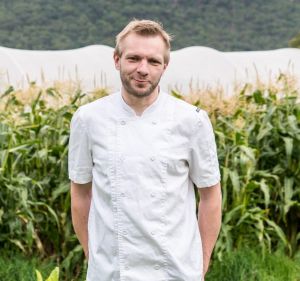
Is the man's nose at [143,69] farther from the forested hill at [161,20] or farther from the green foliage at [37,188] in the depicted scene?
the forested hill at [161,20]

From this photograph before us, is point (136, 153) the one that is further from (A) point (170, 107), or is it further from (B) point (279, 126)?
(B) point (279, 126)

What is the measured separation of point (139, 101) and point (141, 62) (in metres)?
0.12

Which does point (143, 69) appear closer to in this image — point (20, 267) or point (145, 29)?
point (145, 29)

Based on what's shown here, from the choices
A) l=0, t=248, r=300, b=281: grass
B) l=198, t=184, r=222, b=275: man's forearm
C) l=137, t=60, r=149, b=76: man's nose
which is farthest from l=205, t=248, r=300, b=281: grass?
l=137, t=60, r=149, b=76: man's nose

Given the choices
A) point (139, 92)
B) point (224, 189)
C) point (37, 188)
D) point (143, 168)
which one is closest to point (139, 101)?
point (139, 92)

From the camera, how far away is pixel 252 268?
4582 millimetres

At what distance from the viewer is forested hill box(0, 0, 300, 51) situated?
19.4 meters

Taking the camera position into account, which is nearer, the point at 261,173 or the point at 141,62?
the point at 141,62

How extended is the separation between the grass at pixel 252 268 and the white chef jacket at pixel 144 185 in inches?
81.5

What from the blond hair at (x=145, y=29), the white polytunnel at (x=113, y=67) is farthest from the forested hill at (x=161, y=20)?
the blond hair at (x=145, y=29)

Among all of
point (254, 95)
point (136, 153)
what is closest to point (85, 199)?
point (136, 153)

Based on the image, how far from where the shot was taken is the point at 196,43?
65.4 feet

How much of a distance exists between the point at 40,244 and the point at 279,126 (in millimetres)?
1729

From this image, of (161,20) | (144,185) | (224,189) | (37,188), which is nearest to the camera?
(144,185)
